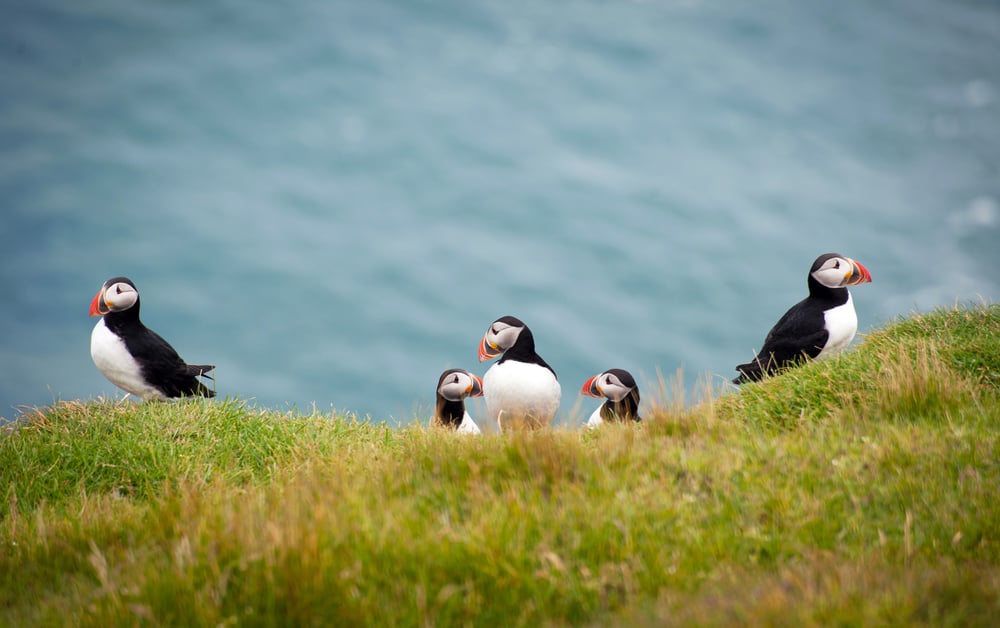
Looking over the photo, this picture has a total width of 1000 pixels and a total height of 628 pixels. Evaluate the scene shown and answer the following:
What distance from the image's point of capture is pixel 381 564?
464 centimetres

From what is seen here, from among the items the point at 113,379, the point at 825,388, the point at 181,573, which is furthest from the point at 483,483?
the point at 113,379

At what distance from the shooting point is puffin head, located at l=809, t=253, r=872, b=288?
10656 mm

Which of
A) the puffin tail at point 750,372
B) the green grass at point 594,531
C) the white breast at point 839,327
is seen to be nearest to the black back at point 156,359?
the green grass at point 594,531

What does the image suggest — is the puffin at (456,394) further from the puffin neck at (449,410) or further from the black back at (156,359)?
the black back at (156,359)

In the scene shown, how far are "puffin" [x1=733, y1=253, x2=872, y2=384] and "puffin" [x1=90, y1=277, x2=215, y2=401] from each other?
296 inches

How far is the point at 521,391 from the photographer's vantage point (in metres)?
10.1

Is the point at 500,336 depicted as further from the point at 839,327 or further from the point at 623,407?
the point at 839,327

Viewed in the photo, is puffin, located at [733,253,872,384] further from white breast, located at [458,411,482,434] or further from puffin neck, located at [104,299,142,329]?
puffin neck, located at [104,299,142,329]

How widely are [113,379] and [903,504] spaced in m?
9.75

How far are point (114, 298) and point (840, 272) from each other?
966 cm

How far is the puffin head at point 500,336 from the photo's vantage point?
34.5 ft

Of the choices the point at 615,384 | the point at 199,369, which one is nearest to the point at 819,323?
the point at 615,384

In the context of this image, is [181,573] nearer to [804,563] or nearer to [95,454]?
[804,563]

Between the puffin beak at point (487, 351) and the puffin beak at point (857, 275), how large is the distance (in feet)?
15.5
